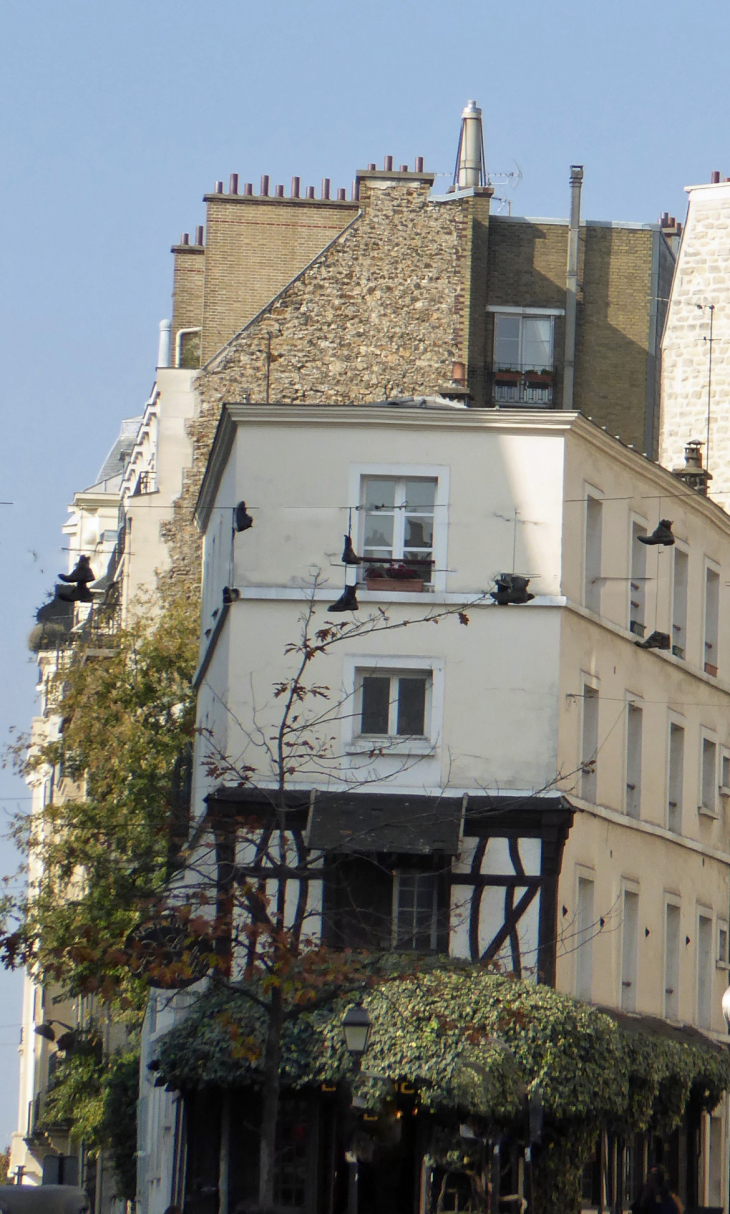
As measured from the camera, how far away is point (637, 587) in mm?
36250

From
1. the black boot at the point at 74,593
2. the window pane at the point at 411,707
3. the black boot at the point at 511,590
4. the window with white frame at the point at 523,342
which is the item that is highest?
the window with white frame at the point at 523,342

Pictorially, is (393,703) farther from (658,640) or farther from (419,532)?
(658,640)

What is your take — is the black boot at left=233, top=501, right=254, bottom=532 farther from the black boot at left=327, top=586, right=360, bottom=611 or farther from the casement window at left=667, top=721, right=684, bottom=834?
the casement window at left=667, top=721, right=684, bottom=834

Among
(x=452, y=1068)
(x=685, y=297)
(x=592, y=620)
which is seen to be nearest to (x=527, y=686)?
(x=592, y=620)

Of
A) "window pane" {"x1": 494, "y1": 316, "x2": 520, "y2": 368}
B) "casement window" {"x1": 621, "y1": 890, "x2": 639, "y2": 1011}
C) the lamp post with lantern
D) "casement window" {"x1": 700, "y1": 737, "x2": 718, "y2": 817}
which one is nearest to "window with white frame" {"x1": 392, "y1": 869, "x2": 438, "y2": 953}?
the lamp post with lantern

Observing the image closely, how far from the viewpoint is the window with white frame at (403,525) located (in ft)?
110

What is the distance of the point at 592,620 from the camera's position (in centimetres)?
3416

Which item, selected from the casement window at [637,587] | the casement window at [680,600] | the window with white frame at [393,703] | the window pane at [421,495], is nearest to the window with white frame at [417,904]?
the window with white frame at [393,703]

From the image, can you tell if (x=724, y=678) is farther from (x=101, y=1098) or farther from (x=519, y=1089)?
(x=101, y=1098)

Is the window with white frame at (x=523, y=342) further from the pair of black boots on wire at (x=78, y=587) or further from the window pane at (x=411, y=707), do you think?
the pair of black boots on wire at (x=78, y=587)

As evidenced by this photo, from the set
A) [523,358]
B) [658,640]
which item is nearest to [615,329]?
[523,358]

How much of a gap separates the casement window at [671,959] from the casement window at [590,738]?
129 inches

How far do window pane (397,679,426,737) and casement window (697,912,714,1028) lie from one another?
7.49 m

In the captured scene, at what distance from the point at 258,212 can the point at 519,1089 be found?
24.1 metres
